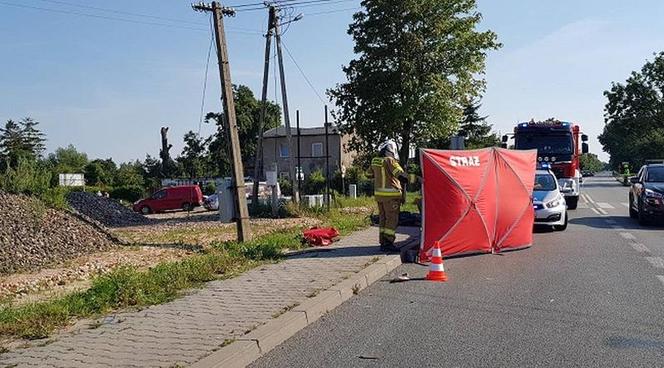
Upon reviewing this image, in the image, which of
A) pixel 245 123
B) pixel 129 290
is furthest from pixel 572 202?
pixel 245 123

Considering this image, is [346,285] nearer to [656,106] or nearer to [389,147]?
[389,147]

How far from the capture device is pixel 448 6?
3092 cm

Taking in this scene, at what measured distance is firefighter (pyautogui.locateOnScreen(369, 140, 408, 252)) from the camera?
12.0m

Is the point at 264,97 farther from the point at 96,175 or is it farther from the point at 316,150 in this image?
the point at 96,175

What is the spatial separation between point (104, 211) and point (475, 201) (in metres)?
14.8

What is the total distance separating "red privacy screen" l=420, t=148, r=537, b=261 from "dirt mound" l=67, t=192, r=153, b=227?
495 inches

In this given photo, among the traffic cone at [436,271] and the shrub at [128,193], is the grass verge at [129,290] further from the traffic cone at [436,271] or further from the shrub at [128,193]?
the shrub at [128,193]

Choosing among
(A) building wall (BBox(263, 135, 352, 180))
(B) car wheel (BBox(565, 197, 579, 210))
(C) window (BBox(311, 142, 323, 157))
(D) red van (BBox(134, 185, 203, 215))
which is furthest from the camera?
(C) window (BBox(311, 142, 323, 157))

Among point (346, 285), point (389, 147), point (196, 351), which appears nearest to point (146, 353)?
point (196, 351)

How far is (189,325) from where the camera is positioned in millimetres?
6648

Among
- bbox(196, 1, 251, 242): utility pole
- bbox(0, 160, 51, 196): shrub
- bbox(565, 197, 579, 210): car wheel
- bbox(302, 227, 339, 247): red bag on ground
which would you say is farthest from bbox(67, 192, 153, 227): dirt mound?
bbox(565, 197, 579, 210): car wheel

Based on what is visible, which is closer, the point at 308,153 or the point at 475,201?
the point at 475,201

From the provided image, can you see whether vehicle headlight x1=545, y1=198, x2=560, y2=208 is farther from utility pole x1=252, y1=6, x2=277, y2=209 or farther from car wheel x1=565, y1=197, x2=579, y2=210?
utility pole x1=252, y1=6, x2=277, y2=209

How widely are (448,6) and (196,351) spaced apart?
27879mm
